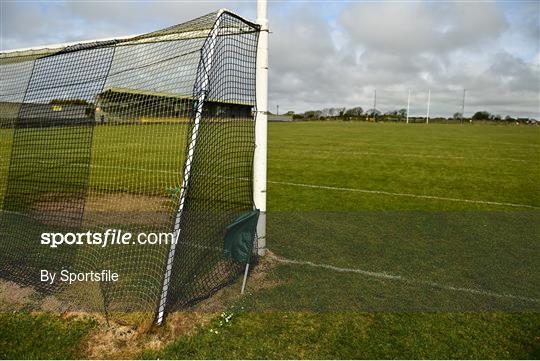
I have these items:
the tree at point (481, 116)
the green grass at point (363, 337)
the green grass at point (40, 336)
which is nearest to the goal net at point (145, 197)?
the green grass at point (40, 336)

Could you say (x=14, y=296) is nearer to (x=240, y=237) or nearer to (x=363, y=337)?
(x=240, y=237)

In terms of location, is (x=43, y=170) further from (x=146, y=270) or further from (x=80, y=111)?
(x=146, y=270)

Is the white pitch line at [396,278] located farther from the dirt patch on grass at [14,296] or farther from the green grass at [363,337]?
the dirt patch on grass at [14,296]

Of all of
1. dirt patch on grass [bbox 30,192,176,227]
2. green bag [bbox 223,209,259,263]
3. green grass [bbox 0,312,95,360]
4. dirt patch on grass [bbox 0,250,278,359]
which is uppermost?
green bag [bbox 223,209,259,263]

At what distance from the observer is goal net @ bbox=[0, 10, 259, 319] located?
4.00m

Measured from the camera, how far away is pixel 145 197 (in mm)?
8938

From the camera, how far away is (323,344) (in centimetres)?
336

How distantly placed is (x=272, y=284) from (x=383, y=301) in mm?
1136

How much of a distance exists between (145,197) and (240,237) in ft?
17.2

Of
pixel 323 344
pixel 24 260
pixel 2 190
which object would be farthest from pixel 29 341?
pixel 2 190

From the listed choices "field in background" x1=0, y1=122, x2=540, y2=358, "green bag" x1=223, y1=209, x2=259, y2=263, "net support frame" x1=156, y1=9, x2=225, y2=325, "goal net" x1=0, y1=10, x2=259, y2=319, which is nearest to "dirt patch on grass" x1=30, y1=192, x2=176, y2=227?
"goal net" x1=0, y1=10, x2=259, y2=319

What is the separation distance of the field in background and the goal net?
635 millimetres

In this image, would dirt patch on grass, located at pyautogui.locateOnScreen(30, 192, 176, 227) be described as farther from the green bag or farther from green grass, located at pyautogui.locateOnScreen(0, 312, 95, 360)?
green grass, located at pyautogui.locateOnScreen(0, 312, 95, 360)

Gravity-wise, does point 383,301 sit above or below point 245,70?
below
